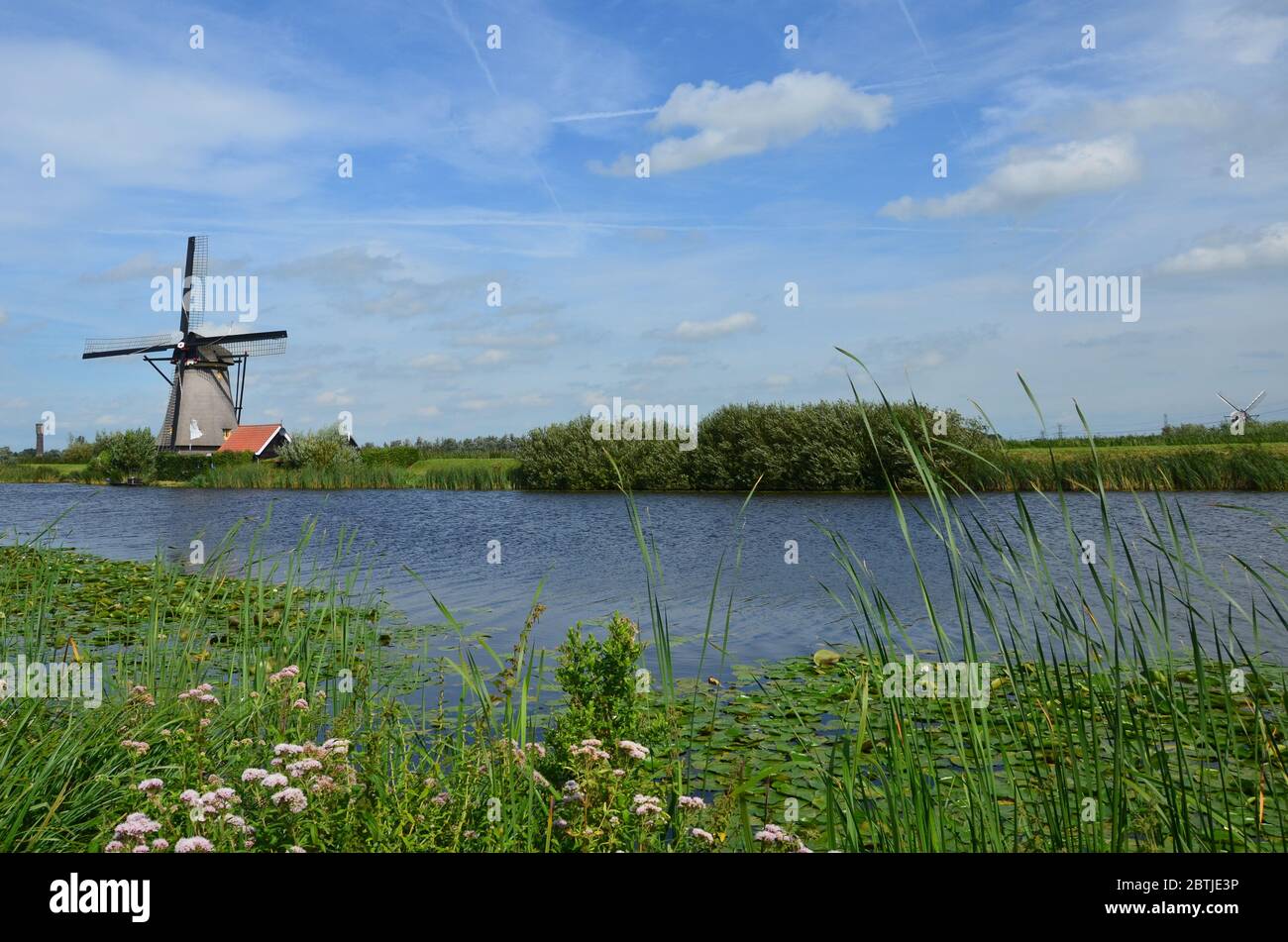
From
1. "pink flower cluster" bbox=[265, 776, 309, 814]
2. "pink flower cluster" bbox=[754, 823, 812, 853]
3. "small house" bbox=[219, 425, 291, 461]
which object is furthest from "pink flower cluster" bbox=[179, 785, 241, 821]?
"small house" bbox=[219, 425, 291, 461]

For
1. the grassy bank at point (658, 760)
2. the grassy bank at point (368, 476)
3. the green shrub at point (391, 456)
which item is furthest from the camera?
the green shrub at point (391, 456)

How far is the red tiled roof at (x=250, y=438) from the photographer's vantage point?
41.7 metres

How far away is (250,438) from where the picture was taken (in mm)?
42688

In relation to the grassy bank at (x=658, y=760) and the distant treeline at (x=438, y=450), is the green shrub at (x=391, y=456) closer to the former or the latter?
the distant treeline at (x=438, y=450)

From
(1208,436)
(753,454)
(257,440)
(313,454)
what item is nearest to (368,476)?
(313,454)

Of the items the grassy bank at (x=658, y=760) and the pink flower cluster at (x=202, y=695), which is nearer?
the grassy bank at (x=658, y=760)

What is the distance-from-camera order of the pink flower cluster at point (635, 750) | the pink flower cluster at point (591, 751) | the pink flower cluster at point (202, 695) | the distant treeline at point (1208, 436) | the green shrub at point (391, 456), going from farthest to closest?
the green shrub at point (391, 456)
the distant treeline at point (1208, 436)
the pink flower cluster at point (202, 695)
the pink flower cluster at point (635, 750)
the pink flower cluster at point (591, 751)

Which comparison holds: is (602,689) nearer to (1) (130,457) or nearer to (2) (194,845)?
(2) (194,845)

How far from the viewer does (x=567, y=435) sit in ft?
108

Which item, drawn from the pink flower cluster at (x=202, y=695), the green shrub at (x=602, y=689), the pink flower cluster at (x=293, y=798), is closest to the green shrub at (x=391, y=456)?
the pink flower cluster at (x=202, y=695)

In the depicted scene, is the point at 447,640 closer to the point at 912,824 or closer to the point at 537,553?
the point at 912,824

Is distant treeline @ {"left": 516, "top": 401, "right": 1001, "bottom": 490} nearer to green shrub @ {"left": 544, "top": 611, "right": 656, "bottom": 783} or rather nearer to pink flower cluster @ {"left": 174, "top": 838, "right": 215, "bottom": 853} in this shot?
green shrub @ {"left": 544, "top": 611, "right": 656, "bottom": 783}

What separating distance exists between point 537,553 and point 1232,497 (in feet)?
57.1
